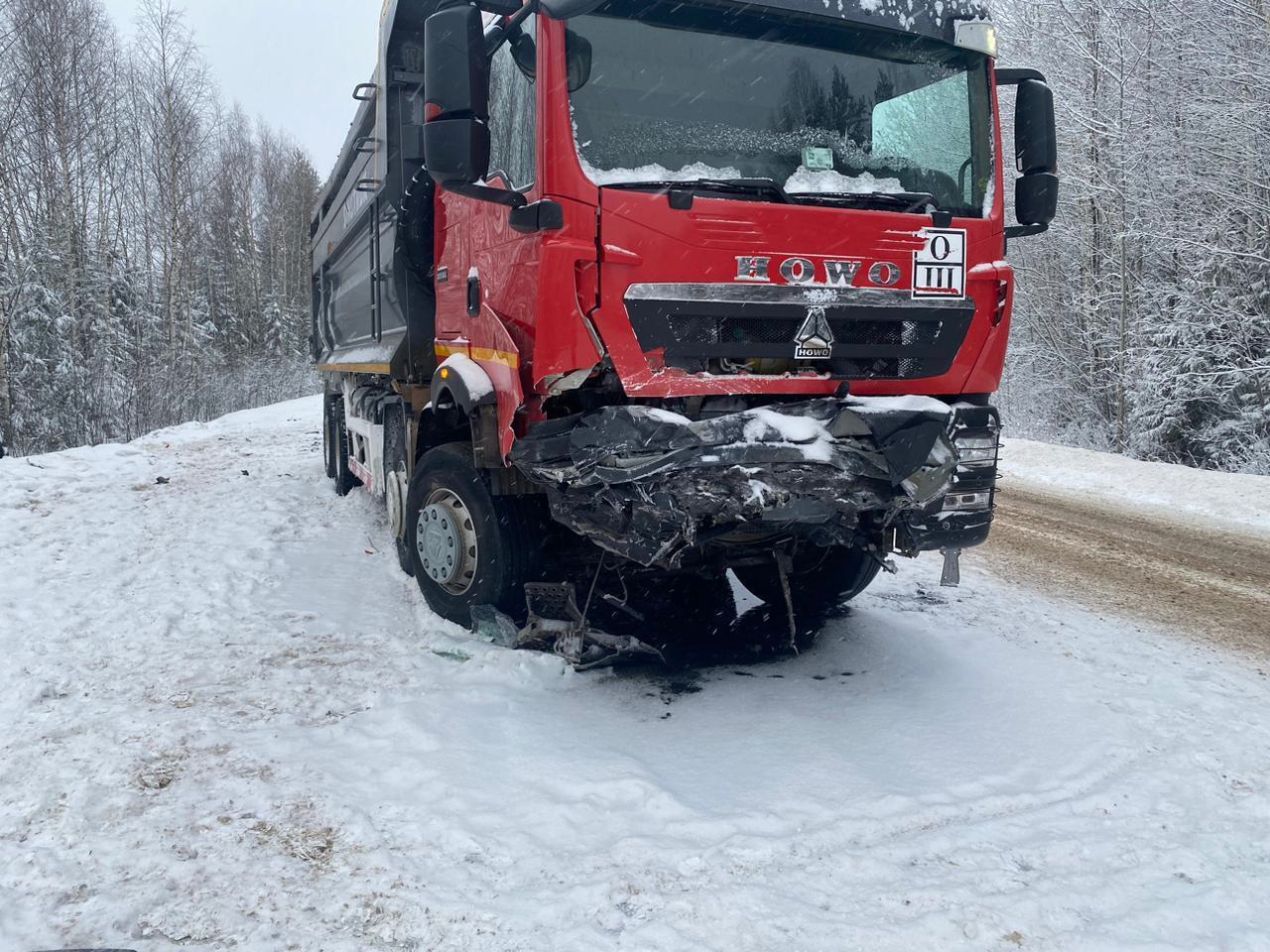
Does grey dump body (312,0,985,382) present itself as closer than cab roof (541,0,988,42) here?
No

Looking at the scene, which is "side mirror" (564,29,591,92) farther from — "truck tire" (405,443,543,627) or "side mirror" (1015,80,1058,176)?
"side mirror" (1015,80,1058,176)

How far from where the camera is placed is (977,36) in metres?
4.18

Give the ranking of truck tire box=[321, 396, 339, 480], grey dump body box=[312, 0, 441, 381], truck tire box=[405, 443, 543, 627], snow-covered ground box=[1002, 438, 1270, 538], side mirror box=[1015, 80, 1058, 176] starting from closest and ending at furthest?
1. truck tire box=[405, 443, 543, 627]
2. side mirror box=[1015, 80, 1058, 176]
3. grey dump body box=[312, 0, 441, 381]
4. snow-covered ground box=[1002, 438, 1270, 538]
5. truck tire box=[321, 396, 339, 480]

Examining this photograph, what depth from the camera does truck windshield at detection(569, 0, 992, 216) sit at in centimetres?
365

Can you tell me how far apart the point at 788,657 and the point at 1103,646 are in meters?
1.66

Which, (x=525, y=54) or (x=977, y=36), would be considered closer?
(x=525, y=54)

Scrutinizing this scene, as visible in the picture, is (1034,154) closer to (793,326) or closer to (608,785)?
(793,326)

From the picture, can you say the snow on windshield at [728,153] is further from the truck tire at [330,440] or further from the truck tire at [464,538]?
the truck tire at [330,440]

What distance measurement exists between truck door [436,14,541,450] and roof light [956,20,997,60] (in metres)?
2.02

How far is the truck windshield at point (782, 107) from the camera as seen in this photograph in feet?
12.0

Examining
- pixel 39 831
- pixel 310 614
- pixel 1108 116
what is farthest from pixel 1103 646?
pixel 1108 116

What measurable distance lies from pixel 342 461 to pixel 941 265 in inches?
273

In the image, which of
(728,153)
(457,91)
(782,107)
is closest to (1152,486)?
(782,107)

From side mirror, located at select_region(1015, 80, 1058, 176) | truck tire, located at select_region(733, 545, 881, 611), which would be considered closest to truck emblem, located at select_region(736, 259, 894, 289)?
side mirror, located at select_region(1015, 80, 1058, 176)
